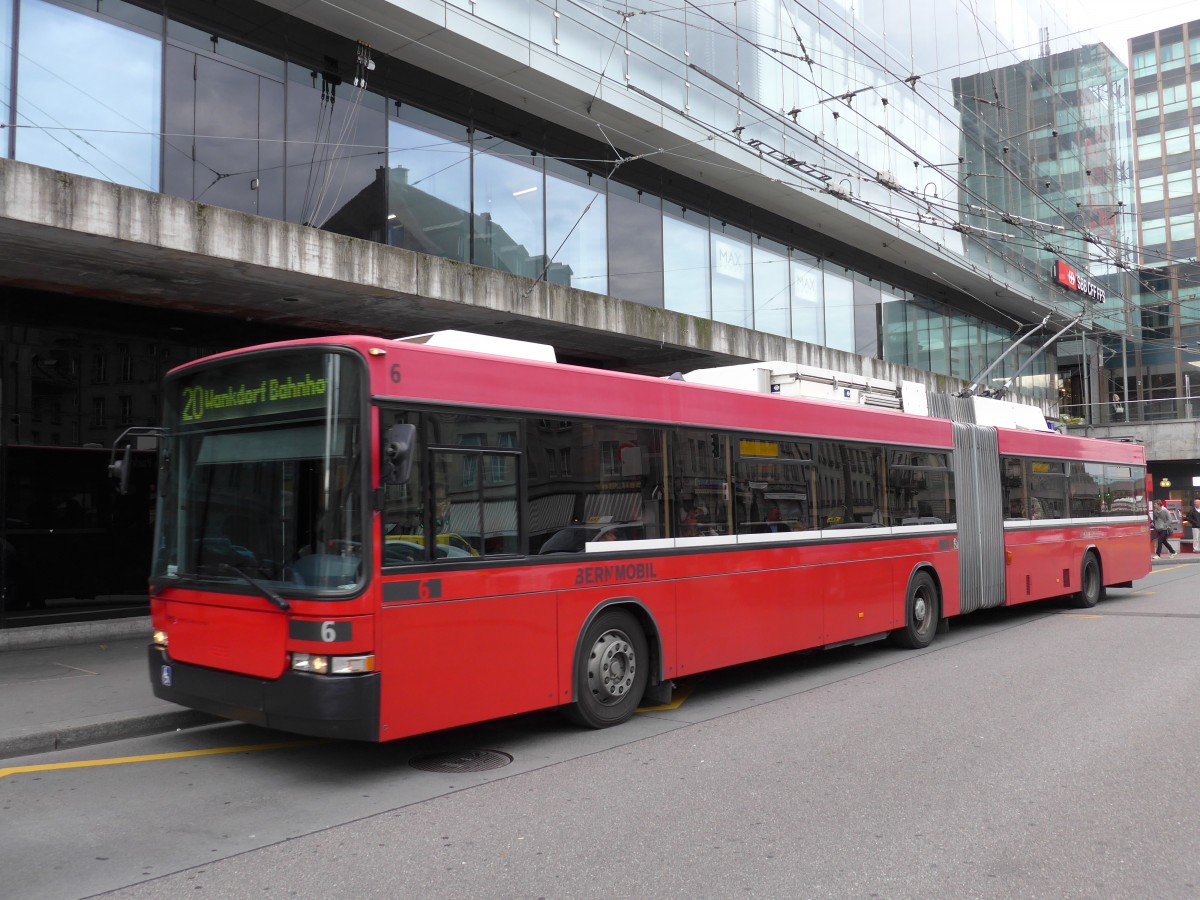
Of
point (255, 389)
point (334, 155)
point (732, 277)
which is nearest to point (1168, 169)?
point (732, 277)

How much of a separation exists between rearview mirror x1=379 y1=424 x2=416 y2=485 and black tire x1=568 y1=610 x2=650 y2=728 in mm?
2260

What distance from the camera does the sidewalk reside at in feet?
24.2

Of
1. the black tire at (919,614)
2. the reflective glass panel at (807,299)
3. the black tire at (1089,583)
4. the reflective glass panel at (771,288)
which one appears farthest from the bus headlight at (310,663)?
the reflective glass panel at (807,299)

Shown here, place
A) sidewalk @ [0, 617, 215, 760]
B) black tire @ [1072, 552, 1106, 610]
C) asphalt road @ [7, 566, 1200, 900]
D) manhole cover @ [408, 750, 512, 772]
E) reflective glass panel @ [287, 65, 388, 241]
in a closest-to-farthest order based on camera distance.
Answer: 1. asphalt road @ [7, 566, 1200, 900]
2. manhole cover @ [408, 750, 512, 772]
3. sidewalk @ [0, 617, 215, 760]
4. reflective glass panel @ [287, 65, 388, 241]
5. black tire @ [1072, 552, 1106, 610]

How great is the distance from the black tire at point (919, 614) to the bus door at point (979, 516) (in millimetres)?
734

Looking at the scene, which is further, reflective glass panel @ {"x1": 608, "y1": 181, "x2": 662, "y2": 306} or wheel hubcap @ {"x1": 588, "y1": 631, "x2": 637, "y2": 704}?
reflective glass panel @ {"x1": 608, "y1": 181, "x2": 662, "y2": 306}

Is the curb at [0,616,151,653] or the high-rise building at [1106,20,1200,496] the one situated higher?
the high-rise building at [1106,20,1200,496]

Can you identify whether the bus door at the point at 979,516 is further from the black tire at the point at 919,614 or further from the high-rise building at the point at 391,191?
the high-rise building at the point at 391,191

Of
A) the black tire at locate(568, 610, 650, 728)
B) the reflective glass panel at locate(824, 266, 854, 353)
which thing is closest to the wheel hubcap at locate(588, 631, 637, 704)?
the black tire at locate(568, 610, 650, 728)

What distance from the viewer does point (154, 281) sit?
1147cm

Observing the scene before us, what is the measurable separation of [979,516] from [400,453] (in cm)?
968

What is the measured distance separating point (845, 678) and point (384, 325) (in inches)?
319

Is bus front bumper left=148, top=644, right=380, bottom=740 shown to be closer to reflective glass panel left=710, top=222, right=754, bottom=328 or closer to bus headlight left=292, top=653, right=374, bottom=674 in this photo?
bus headlight left=292, top=653, right=374, bottom=674

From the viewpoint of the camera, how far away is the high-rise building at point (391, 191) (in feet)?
35.8
